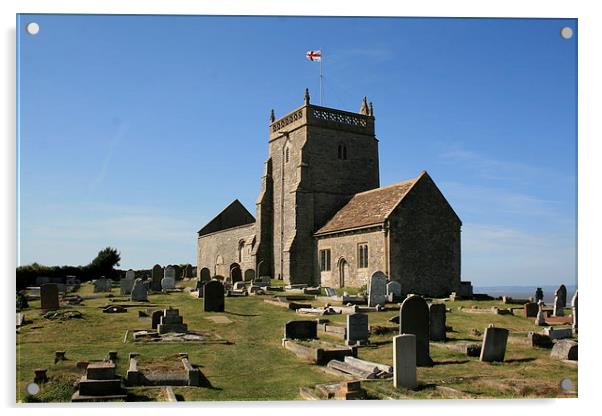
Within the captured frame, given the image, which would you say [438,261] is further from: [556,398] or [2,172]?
[2,172]

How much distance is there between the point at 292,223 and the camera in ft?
113

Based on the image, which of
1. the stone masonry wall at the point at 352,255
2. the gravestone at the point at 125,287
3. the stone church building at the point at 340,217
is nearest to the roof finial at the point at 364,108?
the stone church building at the point at 340,217

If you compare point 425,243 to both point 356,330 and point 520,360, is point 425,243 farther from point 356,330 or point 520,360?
point 520,360

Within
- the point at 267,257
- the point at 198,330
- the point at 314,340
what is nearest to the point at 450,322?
the point at 314,340

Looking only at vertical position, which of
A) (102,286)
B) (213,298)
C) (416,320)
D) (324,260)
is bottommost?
(102,286)

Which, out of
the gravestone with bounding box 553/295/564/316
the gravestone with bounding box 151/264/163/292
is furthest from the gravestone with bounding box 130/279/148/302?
the gravestone with bounding box 553/295/564/316

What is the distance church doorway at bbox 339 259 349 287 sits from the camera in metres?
30.2

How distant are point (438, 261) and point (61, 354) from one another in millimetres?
20351

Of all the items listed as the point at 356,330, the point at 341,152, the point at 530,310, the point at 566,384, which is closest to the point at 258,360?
the point at 356,330

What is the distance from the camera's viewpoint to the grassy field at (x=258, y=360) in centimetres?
891

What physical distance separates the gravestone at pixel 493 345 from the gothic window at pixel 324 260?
20413mm

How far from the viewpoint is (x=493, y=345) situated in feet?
38.1

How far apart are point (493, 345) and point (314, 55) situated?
6.73 meters

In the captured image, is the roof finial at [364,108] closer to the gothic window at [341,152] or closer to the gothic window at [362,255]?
the gothic window at [341,152]
